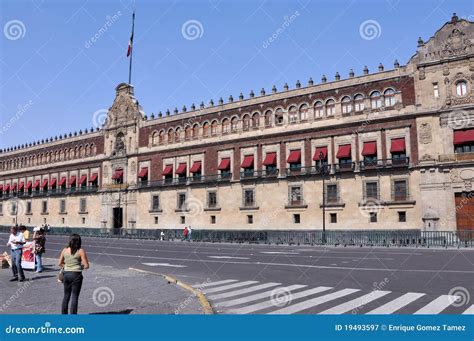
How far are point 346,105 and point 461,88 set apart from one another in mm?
9159

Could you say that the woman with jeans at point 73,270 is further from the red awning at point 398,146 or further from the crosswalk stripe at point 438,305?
the red awning at point 398,146

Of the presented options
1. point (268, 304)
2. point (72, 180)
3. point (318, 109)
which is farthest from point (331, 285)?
point (72, 180)

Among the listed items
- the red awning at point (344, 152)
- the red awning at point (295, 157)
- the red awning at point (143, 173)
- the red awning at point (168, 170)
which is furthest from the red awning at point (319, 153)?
the red awning at point (143, 173)

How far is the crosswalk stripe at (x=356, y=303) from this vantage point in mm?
8305

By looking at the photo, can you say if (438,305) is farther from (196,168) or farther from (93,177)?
(93,177)

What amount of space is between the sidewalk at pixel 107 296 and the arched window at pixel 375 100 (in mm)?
28468

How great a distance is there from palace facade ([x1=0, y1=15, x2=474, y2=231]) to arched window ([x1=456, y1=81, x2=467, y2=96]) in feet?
0.25

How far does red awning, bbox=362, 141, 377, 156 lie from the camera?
35.4m

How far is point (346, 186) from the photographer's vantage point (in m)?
36.2

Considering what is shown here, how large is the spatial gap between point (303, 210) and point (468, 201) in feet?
43.6

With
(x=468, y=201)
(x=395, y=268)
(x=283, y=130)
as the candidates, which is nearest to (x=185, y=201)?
(x=283, y=130)

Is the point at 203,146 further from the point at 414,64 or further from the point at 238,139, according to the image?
→ the point at 414,64

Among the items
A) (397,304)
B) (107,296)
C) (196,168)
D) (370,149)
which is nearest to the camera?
(397,304)

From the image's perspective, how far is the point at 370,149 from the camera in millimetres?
35562
